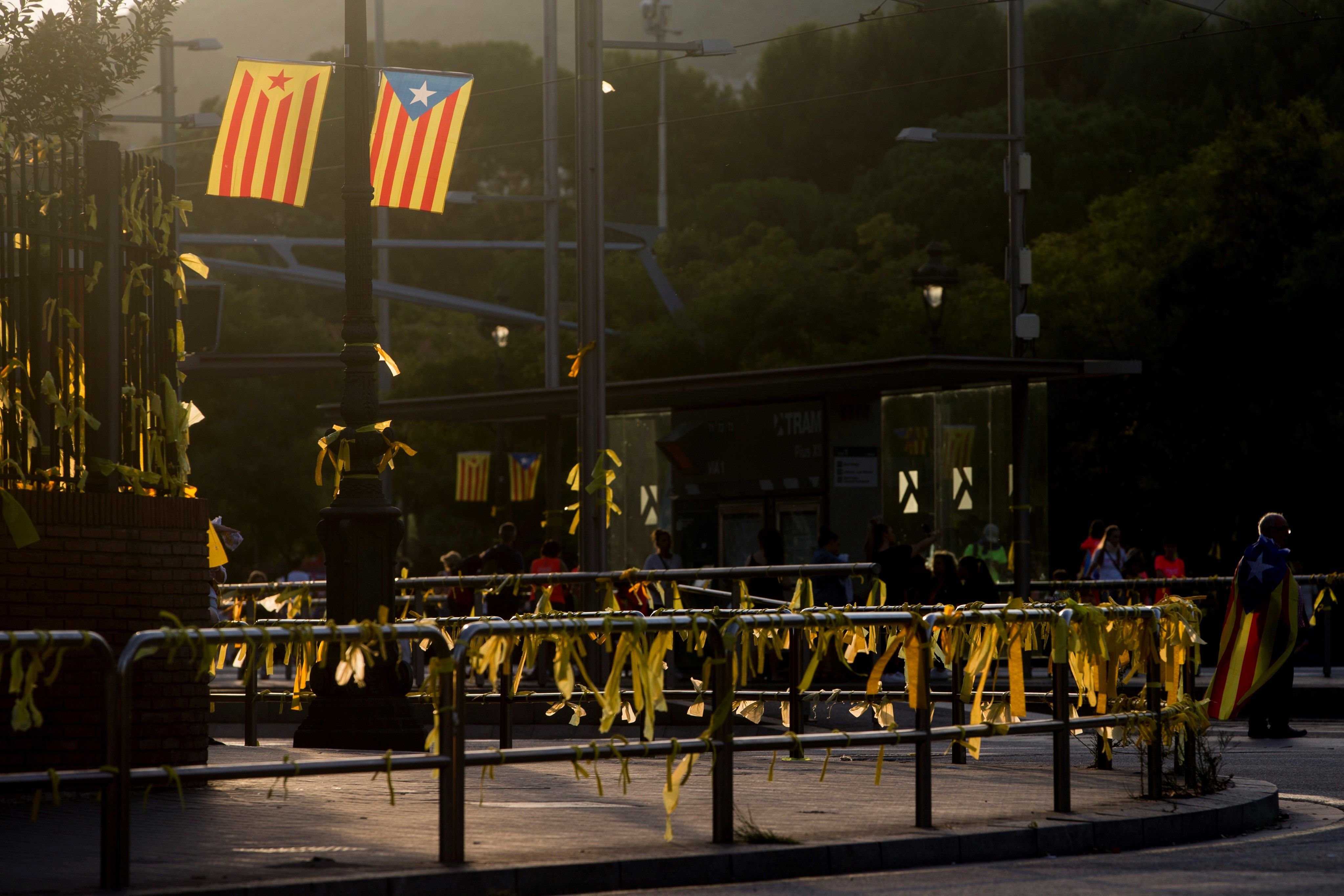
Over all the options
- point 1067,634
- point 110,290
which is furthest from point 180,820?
point 1067,634

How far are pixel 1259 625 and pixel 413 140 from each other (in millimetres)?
Answer: 7230

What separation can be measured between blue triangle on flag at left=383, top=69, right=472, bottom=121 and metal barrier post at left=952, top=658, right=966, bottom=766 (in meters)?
6.18

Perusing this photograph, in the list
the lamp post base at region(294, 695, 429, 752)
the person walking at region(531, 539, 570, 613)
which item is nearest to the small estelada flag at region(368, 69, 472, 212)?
the lamp post base at region(294, 695, 429, 752)

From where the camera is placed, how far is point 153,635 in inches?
277

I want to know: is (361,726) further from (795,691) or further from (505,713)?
(795,691)

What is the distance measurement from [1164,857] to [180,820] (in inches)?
168

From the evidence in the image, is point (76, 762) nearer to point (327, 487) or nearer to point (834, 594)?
point (834, 594)

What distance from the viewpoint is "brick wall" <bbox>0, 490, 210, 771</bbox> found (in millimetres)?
9977

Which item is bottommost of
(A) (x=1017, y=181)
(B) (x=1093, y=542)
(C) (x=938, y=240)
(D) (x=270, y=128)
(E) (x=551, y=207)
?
(B) (x=1093, y=542)

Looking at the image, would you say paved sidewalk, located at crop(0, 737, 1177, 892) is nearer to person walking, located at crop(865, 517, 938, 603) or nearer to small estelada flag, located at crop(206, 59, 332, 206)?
small estelada flag, located at crop(206, 59, 332, 206)

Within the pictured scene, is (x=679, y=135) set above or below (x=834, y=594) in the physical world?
above

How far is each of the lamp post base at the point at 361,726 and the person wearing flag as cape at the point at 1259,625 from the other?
5769mm

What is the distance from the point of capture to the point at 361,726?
40.1 ft

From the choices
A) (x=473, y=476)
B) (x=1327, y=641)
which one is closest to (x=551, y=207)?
(x=473, y=476)
